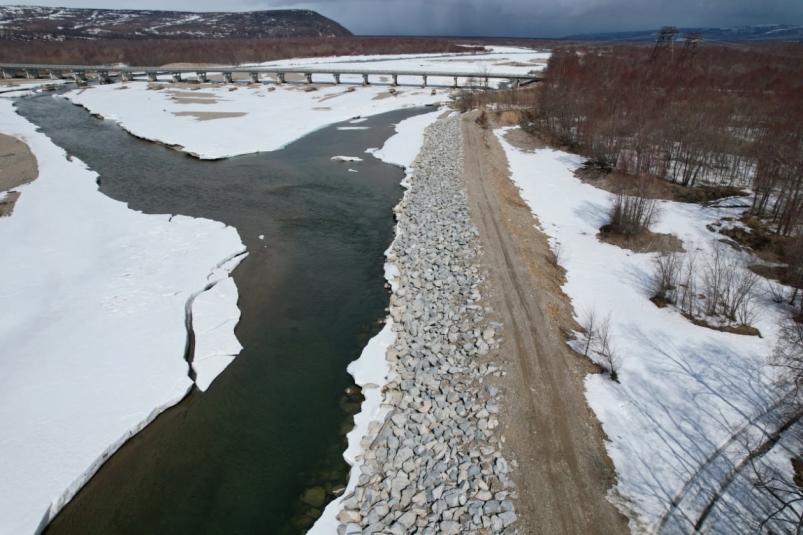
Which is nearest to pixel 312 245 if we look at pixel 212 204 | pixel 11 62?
pixel 212 204

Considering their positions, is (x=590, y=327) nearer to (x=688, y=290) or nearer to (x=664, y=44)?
(x=688, y=290)

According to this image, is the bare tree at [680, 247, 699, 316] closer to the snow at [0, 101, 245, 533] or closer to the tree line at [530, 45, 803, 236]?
the tree line at [530, 45, 803, 236]

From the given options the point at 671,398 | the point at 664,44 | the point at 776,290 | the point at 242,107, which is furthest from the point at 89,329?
the point at 664,44

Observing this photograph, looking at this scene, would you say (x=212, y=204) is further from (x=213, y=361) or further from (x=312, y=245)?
(x=213, y=361)

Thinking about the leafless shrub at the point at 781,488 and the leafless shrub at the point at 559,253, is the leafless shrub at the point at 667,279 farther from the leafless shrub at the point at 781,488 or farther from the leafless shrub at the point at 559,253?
the leafless shrub at the point at 781,488

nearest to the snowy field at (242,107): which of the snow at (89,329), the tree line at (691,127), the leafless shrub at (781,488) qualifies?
the snow at (89,329)

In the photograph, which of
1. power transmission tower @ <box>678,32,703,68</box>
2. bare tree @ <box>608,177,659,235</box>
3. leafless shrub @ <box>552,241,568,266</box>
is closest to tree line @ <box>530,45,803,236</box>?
power transmission tower @ <box>678,32,703,68</box>

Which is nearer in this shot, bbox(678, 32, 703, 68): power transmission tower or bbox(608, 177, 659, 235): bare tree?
bbox(608, 177, 659, 235): bare tree
